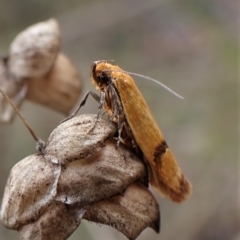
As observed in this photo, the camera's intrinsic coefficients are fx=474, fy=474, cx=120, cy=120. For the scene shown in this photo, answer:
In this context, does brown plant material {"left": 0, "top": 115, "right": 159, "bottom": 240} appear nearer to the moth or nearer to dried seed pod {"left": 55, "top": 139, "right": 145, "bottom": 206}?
dried seed pod {"left": 55, "top": 139, "right": 145, "bottom": 206}

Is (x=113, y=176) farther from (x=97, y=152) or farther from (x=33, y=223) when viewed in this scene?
(x=33, y=223)

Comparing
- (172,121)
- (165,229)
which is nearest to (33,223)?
(165,229)

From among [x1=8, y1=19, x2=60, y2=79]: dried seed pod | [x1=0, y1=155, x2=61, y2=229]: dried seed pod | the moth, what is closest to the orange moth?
the moth

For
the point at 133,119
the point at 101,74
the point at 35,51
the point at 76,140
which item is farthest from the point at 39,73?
the point at 76,140

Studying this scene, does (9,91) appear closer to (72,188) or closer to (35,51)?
(35,51)

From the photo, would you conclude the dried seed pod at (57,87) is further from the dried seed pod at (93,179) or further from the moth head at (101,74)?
the dried seed pod at (93,179)

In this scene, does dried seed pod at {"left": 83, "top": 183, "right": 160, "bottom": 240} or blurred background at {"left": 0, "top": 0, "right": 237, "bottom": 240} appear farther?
blurred background at {"left": 0, "top": 0, "right": 237, "bottom": 240}
